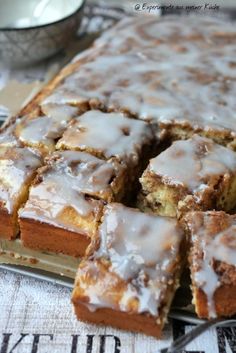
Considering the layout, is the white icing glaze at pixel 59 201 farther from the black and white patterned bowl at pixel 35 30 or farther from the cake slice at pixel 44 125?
the black and white patterned bowl at pixel 35 30

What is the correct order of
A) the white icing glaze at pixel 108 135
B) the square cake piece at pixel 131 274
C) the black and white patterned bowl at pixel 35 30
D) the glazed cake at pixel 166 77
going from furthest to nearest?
the black and white patterned bowl at pixel 35 30, the glazed cake at pixel 166 77, the white icing glaze at pixel 108 135, the square cake piece at pixel 131 274

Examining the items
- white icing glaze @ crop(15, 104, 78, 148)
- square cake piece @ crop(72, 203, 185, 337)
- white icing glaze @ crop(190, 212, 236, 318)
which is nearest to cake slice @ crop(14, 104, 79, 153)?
white icing glaze @ crop(15, 104, 78, 148)

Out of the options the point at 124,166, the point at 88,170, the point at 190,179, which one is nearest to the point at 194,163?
the point at 190,179

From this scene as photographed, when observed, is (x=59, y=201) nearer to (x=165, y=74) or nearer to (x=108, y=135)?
(x=108, y=135)

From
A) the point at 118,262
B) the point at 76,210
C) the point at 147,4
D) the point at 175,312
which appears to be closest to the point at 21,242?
the point at 76,210

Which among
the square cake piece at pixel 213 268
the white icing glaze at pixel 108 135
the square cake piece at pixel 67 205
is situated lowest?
the square cake piece at pixel 213 268

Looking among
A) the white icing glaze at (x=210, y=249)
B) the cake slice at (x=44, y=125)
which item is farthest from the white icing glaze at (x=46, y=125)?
the white icing glaze at (x=210, y=249)

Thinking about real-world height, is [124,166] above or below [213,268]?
above
